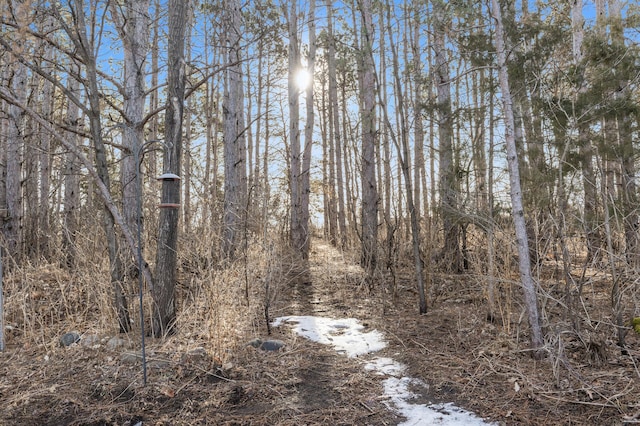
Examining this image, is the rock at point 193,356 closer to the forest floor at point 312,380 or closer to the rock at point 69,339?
the forest floor at point 312,380

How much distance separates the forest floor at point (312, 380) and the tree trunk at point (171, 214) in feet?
0.91

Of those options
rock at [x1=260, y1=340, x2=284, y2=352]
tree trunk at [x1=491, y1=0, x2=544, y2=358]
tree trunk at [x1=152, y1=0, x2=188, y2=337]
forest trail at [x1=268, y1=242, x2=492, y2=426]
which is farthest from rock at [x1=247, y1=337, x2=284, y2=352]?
tree trunk at [x1=491, y1=0, x2=544, y2=358]

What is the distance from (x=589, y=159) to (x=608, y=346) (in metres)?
3.07

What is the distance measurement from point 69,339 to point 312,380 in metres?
2.32

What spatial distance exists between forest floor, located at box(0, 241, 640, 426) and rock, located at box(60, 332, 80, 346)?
0.09 meters

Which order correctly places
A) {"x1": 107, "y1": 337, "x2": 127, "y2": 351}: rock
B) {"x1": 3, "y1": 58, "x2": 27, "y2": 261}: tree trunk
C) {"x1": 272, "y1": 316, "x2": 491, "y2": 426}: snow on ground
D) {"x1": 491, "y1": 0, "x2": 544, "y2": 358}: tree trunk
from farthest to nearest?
{"x1": 3, "y1": 58, "x2": 27, "y2": 261}: tree trunk, {"x1": 107, "y1": 337, "x2": 127, "y2": 351}: rock, {"x1": 491, "y1": 0, "x2": 544, "y2": 358}: tree trunk, {"x1": 272, "y1": 316, "x2": 491, "y2": 426}: snow on ground

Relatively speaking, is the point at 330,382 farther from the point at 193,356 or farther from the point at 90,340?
the point at 90,340

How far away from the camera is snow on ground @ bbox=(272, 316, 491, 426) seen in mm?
2521

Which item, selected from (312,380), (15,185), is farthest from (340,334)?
(15,185)

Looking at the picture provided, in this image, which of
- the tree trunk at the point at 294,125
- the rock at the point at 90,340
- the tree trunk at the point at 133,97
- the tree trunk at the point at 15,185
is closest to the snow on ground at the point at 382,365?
the rock at the point at 90,340

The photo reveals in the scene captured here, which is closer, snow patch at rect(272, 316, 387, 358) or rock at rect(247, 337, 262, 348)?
rock at rect(247, 337, 262, 348)

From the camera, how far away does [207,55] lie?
1160 centimetres

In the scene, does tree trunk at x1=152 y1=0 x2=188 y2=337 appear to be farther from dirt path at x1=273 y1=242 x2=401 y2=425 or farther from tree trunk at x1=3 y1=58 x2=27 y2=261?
tree trunk at x1=3 y1=58 x2=27 y2=261

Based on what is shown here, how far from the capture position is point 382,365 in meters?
3.38
